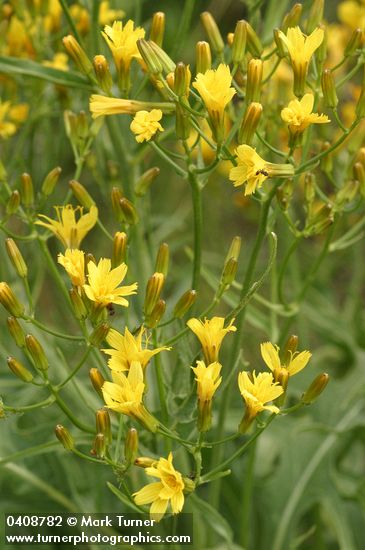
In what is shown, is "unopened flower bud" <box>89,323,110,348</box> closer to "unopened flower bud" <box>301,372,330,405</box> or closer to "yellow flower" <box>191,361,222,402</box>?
"yellow flower" <box>191,361,222,402</box>

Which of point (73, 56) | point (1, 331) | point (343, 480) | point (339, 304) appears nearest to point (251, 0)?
point (73, 56)

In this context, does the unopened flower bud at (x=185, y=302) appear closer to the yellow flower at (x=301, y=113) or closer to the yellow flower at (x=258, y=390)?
the yellow flower at (x=258, y=390)

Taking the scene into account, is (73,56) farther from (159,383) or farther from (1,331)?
(1,331)

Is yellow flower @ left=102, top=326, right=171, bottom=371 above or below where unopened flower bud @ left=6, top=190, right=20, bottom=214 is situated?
below

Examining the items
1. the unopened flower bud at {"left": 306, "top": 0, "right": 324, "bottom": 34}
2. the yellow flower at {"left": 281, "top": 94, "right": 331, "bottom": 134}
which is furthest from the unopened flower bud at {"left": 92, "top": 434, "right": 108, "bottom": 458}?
the unopened flower bud at {"left": 306, "top": 0, "right": 324, "bottom": 34}

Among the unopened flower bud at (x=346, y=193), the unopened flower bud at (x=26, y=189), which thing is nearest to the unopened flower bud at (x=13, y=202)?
the unopened flower bud at (x=26, y=189)

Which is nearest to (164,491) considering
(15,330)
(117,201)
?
(15,330)
